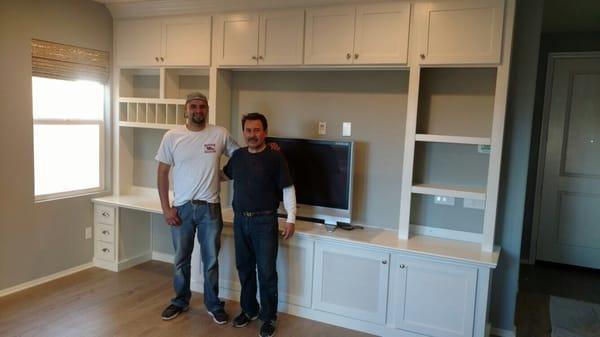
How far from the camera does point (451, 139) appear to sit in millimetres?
3049

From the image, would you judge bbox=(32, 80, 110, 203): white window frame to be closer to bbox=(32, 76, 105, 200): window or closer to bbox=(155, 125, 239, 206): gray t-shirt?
bbox=(32, 76, 105, 200): window

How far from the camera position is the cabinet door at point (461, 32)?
285cm

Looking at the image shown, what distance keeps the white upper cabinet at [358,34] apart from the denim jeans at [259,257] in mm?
1264

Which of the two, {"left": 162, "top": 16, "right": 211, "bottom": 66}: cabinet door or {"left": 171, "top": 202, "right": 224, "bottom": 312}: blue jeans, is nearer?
{"left": 171, "top": 202, "right": 224, "bottom": 312}: blue jeans

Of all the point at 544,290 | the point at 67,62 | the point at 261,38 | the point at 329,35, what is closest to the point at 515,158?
the point at 329,35

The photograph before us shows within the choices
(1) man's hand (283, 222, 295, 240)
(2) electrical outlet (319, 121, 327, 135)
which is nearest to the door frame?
(2) electrical outlet (319, 121, 327, 135)

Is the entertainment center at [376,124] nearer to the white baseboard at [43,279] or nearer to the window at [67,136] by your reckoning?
the window at [67,136]

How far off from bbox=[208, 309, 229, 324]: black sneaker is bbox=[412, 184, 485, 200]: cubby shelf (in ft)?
5.31

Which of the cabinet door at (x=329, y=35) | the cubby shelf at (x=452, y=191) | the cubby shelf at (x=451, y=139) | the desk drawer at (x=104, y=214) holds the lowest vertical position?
the desk drawer at (x=104, y=214)

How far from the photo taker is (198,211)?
127 inches

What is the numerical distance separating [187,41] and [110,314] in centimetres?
224

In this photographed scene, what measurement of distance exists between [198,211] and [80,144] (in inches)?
65.6

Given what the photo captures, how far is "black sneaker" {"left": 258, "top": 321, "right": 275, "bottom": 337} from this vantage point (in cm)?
309

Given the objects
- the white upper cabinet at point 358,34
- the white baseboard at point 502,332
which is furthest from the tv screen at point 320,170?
the white baseboard at point 502,332
